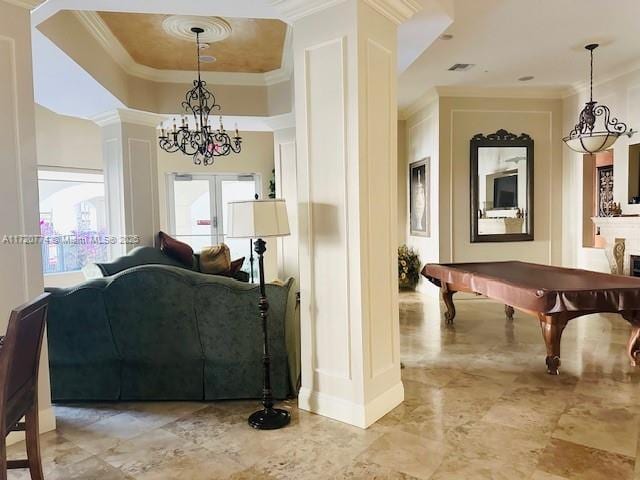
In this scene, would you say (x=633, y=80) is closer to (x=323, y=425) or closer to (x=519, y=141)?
(x=519, y=141)

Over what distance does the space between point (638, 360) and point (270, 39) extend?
15.1 feet

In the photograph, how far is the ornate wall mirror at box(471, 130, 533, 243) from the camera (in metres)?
6.54

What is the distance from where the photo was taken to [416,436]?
2615 mm

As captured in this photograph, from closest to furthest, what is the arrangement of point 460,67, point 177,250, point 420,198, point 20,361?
point 20,361 < point 460,67 < point 177,250 < point 420,198

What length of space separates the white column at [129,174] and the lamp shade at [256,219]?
363 cm

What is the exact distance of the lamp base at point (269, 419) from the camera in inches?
108

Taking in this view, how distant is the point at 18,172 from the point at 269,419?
2112 millimetres

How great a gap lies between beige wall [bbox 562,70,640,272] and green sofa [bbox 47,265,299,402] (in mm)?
4831

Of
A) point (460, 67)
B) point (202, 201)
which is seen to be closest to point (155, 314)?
point (460, 67)

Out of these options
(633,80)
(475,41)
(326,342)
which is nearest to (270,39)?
(475,41)

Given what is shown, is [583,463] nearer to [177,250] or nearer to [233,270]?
[233,270]

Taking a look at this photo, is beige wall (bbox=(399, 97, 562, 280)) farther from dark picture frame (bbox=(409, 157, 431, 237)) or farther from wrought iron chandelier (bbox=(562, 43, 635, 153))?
wrought iron chandelier (bbox=(562, 43, 635, 153))

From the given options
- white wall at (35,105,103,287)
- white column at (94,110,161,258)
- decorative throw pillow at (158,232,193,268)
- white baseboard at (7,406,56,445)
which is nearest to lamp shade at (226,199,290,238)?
white baseboard at (7,406,56,445)

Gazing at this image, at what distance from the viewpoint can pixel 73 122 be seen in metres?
7.10
